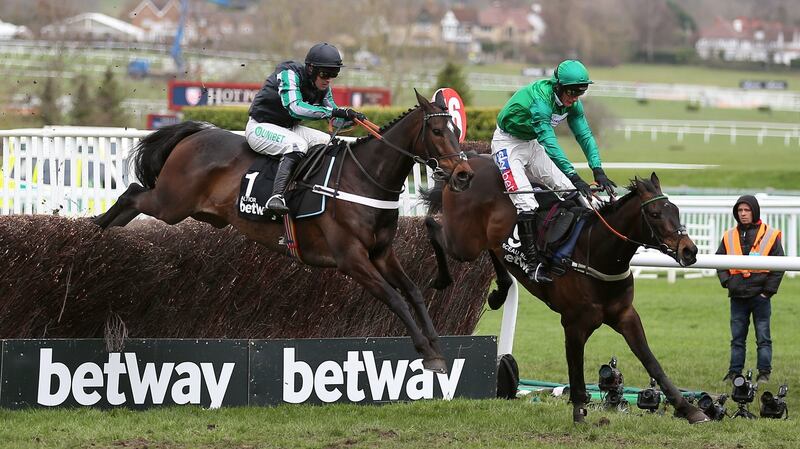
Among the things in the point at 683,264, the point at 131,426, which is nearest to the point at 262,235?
the point at 131,426

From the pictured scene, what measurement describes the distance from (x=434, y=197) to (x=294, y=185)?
55.6 inches

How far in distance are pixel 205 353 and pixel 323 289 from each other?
1.04m

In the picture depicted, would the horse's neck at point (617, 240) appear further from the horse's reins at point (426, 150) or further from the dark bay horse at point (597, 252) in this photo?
the horse's reins at point (426, 150)

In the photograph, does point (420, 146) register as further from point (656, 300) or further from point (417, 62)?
point (417, 62)

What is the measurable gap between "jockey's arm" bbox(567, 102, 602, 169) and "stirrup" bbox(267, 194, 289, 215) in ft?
5.93

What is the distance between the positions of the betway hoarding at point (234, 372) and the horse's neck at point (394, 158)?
4.34 feet

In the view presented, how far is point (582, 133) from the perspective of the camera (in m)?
7.61

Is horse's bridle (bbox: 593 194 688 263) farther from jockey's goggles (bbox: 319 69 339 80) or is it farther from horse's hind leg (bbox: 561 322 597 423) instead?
jockey's goggles (bbox: 319 69 339 80)

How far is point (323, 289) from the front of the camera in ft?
27.8

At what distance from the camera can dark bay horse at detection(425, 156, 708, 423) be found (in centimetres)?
684

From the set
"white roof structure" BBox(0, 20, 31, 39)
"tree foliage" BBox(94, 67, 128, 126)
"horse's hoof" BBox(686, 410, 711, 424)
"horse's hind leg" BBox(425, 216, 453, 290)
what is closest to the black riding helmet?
"horse's hind leg" BBox(425, 216, 453, 290)

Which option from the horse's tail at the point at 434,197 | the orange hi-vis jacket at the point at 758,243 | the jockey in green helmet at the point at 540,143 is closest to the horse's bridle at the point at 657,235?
the jockey in green helmet at the point at 540,143

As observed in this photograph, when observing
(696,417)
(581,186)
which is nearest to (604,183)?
(581,186)

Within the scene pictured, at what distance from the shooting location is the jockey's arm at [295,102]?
24.0ft
